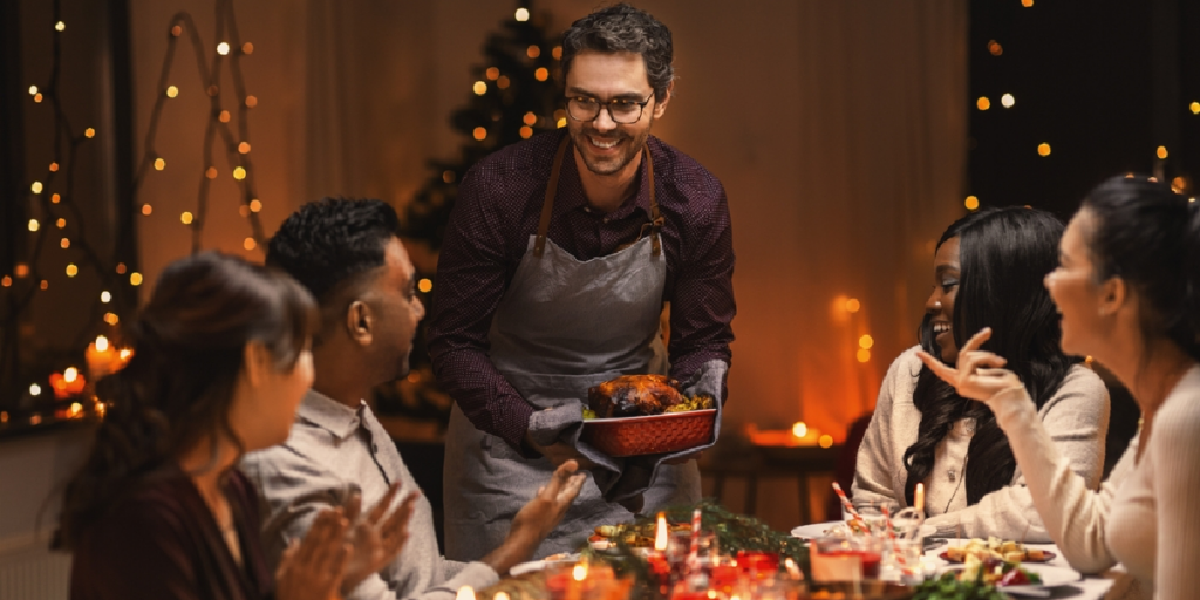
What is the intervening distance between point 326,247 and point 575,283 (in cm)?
111

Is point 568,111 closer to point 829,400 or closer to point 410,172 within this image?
point 829,400

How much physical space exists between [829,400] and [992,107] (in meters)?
1.67

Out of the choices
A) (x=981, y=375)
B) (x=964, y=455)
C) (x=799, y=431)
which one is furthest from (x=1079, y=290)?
(x=799, y=431)

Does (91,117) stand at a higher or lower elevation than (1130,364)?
higher

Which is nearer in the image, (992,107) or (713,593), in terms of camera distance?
(713,593)

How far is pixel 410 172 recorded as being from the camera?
25.0ft

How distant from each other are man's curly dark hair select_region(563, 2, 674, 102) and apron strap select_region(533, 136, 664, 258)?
0.23 metres

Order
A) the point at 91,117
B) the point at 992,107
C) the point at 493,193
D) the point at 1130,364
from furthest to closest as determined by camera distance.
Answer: the point at 992,107
the point at 91,117
the point at 493,193
the point at 1130,364

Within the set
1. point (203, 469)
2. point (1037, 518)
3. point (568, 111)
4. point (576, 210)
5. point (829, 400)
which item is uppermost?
point (568, 111)

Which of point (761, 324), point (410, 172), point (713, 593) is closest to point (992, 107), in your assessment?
point (761, 324)

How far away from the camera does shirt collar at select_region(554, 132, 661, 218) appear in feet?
11.4

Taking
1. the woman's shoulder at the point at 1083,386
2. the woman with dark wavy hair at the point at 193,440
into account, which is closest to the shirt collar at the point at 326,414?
the woman with dark wavy hair at the point at 193,440

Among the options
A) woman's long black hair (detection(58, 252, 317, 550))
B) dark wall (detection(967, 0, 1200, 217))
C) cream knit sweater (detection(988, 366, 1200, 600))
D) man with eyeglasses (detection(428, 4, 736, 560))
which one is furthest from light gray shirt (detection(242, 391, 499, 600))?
dark wall (detection(967, 0, 1200, 217))

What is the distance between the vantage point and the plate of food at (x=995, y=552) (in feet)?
8.55
